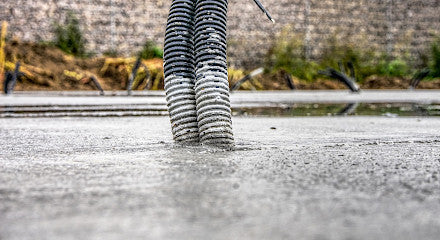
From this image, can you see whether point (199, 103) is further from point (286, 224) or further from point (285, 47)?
point (285, 47)

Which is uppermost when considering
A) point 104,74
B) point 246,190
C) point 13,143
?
point 246,190

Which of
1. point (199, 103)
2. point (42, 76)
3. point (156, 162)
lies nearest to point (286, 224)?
point (156, 162)

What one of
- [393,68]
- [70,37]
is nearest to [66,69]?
[70,37]

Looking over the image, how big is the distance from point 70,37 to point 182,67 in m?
14.3

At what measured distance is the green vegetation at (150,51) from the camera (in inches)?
649

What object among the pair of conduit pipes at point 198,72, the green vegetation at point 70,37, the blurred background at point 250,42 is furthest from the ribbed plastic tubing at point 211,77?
the green vegetation at point 70,37

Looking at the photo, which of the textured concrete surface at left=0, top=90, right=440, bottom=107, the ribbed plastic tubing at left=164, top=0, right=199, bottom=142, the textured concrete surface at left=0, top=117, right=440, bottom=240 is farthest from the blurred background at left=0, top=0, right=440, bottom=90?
the textured concrete surface at left=0, top=117, right=440, bottom=240

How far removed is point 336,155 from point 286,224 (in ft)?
3.87

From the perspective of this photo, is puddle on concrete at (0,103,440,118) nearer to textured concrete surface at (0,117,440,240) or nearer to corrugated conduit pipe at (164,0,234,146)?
textured concrete surface at (0,117,440,240)

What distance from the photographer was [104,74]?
52.1 feet

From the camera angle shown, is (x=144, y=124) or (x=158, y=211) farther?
(x=144, y=124)

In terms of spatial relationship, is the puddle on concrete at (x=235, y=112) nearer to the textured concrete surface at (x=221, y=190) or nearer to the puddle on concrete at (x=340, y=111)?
the puddle on concrete at (x=340, y=111)

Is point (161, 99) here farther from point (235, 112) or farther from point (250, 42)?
point (250, 42)

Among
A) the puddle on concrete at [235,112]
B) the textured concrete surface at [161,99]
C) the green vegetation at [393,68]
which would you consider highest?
the puddle on concrete at [235,112]
